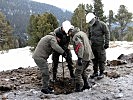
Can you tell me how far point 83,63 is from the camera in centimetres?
1174

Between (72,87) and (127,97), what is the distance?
2.24m

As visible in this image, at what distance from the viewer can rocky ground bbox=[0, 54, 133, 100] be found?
36.8 ft

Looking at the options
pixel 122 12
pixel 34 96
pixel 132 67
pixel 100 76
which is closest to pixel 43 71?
pixel 34 96

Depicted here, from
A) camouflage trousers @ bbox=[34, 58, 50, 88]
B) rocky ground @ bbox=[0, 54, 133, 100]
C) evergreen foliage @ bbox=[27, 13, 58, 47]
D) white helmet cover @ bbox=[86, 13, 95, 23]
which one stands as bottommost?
rocky ground @ bbox=[0, 54, 133, 100]

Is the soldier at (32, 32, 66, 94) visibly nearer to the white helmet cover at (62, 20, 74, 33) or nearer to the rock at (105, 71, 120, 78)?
the white helmet cover at (62, 20, 74, 33)

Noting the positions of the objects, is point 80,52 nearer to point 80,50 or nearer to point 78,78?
point 80,50

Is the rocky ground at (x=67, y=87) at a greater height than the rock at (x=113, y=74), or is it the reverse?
the rock at (x=113, y=74)

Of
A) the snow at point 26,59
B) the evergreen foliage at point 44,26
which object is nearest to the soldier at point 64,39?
the snow at point 26,59

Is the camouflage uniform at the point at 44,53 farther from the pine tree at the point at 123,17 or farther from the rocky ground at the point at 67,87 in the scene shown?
the pine tree at the point at 123,17

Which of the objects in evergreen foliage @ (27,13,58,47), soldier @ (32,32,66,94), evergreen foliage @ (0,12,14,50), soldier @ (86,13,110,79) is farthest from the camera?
evergreen foliage @ (0,12,14,50)

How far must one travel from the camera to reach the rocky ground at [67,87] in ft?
36.8

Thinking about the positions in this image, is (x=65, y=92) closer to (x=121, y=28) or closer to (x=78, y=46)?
(x=78, y=46)

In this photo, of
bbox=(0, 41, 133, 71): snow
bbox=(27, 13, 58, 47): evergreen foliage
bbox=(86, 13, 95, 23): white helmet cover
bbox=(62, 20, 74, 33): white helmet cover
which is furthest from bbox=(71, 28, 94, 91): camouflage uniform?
bbox=(27, 13, 58, 47): evergreen foliage

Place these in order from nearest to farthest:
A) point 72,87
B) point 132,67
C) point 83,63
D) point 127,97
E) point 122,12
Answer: point 127,97, point 83,63, point 72,87, point 132,67, point 122,12
